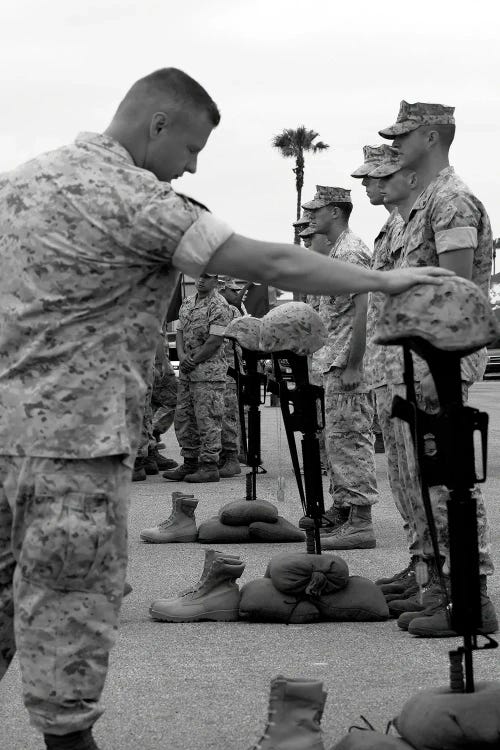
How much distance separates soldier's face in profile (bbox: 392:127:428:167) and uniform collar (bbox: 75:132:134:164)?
8.03 ft

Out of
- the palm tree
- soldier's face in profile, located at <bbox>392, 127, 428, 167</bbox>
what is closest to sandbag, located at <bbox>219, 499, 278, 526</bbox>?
soldier's face in profile, located at <bbox>392, 127, 428, 167</bbox>

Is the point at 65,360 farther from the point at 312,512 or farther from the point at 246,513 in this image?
the point at 246,513

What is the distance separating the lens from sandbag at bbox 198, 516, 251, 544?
26.4ft

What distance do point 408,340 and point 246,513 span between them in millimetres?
4736

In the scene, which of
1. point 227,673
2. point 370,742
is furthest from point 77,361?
point 227,673

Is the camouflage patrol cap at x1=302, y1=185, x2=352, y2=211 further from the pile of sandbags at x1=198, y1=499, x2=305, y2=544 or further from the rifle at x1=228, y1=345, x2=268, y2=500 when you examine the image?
the pile of sandbags at x1=198, y1=499, x2=305, y2=544

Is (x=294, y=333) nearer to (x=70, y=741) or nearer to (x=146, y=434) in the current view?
(x=70, y=741)

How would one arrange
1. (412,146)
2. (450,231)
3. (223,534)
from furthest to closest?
(223,534), (412,146), (450,231)

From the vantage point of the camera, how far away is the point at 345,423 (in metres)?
7.79

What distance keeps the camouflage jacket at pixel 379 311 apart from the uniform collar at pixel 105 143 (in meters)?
2.13

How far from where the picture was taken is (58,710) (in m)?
3.36

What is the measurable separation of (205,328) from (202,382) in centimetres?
54

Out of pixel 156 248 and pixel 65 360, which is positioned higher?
pixel 156 248

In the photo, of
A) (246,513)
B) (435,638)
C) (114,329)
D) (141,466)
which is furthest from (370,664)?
(141,466)
